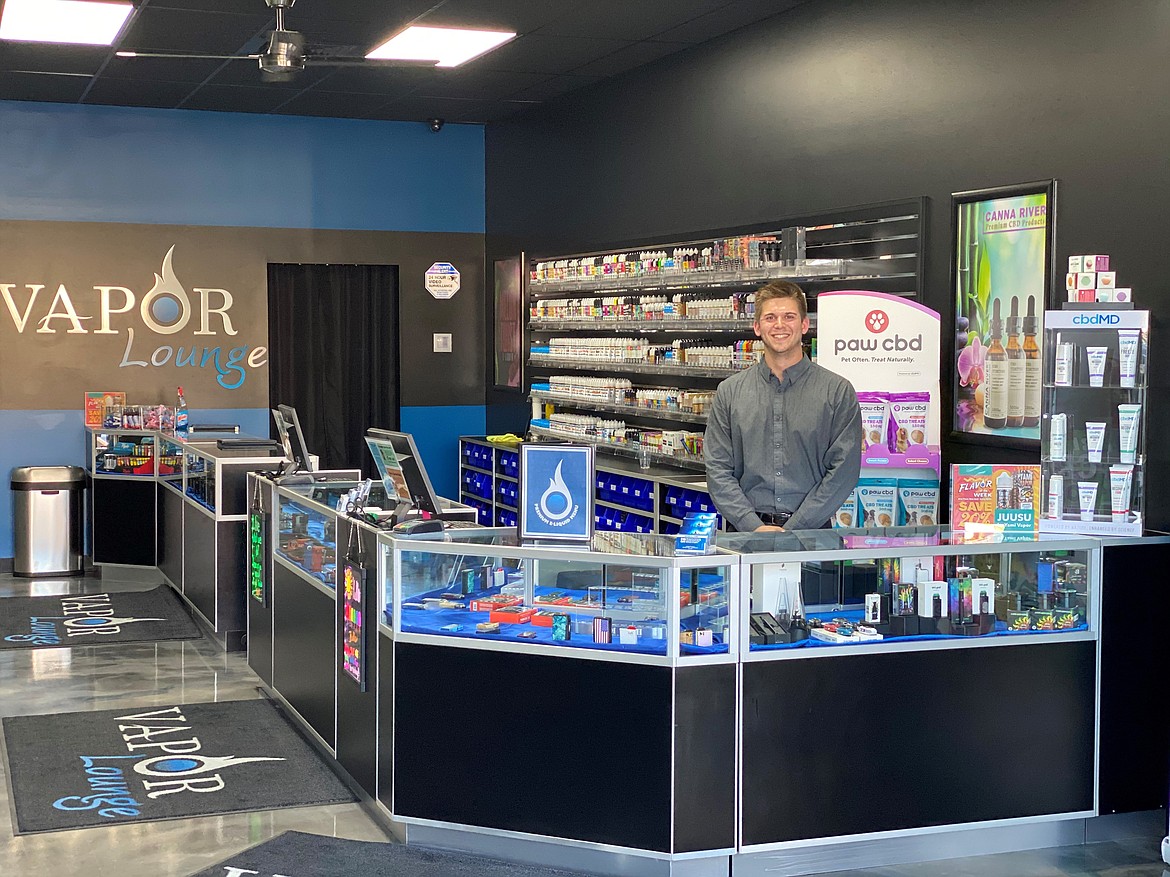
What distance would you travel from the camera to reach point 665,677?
3.73 meters

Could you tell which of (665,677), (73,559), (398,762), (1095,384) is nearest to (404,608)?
(398,762)

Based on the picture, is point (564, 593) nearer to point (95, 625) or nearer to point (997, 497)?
point (997, 497)

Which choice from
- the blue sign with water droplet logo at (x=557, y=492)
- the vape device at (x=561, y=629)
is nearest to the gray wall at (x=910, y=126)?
the blue sign with water droplet logo at (x=557, y=492)

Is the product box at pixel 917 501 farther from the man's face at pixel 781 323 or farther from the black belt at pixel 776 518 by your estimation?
the man's face at pixel 781 323

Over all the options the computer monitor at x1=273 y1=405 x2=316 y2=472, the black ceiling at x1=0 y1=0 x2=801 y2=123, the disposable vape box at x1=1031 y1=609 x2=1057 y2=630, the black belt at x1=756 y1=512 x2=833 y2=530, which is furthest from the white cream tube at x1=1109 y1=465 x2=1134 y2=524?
the computer monitor at x1=273 y1=405 x2=316 y2=472

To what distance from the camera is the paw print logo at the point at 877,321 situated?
5523 mm

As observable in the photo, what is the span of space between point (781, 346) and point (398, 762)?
1913 millimetres

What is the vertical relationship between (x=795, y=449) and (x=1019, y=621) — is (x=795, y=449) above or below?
above

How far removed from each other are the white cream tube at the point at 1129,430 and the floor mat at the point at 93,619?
499 cm

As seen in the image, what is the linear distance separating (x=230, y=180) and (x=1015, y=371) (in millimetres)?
6621

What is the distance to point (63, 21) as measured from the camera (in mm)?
6891

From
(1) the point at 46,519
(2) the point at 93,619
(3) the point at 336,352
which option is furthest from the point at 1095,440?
(1) the point at 46,519

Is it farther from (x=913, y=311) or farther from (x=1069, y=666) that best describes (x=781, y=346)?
(x=1069, y=666)

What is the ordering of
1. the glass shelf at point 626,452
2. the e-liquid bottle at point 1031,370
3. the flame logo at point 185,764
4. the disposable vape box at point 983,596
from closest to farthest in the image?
the disposable vape box at point 983,596
the flame logo at point 185,764
the e-liquid bottle at point 1031,370
the glass shelf at point 626,452
